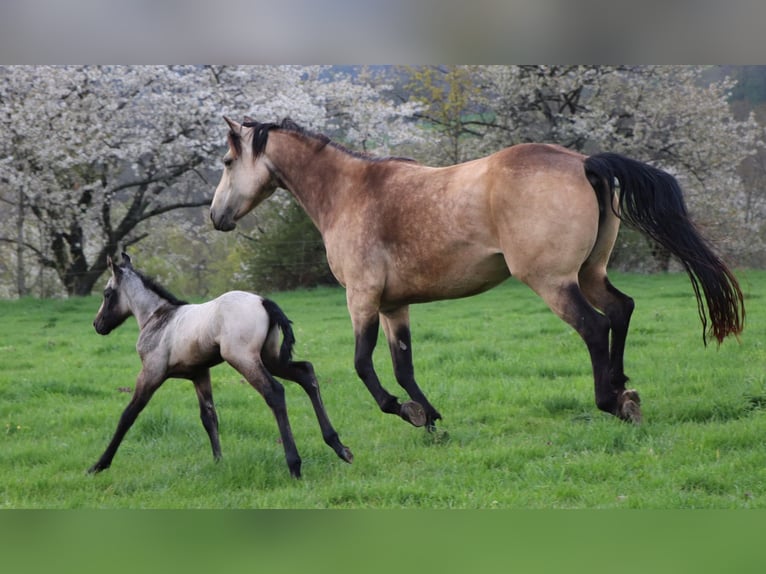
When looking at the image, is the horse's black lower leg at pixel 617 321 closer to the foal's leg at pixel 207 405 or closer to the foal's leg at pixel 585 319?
the foal's leg at pixel 585 319

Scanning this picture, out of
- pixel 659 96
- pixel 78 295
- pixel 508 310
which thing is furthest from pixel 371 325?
pixel 659 96

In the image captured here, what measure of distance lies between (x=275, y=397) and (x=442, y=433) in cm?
140

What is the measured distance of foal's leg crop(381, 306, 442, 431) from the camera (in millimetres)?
6629

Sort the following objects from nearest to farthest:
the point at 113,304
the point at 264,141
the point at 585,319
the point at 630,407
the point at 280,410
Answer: the point at 280,410
the point at 585,319
the point at 630,407
the point at 113,304
the point at 264,141

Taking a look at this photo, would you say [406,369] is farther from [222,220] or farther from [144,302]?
[144,302]

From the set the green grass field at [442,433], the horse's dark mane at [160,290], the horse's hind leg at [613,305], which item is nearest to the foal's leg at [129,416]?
the green grass field at [442,433]

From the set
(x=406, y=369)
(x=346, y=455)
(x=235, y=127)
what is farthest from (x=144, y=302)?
(x=406, y=369)

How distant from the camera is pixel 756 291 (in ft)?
48.7

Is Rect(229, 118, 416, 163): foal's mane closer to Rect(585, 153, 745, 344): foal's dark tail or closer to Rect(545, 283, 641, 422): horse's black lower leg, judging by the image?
Rect(585, 153, 745, 344): foal's dark tail

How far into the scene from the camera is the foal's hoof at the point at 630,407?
6.18m

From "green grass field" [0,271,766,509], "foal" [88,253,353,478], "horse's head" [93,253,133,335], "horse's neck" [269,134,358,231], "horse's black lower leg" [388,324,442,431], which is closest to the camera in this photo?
"green grass field" [0,271,766,509]

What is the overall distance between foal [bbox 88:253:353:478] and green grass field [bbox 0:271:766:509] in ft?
1.02

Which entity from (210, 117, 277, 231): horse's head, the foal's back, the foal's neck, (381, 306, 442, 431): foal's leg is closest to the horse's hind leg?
(381, 306, 442, 431): foal's leg

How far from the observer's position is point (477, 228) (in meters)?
5.97
